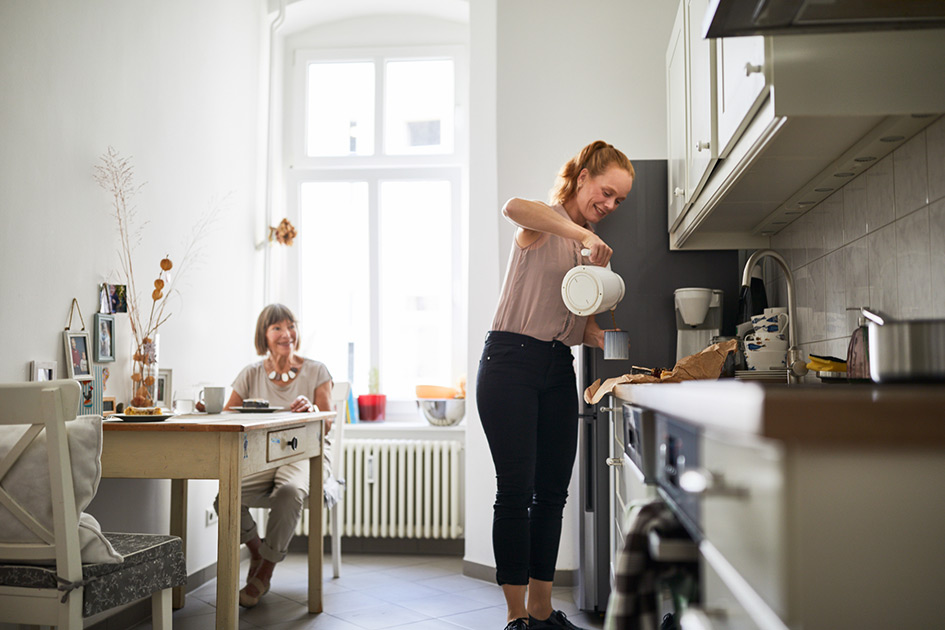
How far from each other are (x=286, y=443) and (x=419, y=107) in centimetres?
237

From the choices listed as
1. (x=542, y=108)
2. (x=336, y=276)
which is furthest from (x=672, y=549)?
(x=336, y=276)

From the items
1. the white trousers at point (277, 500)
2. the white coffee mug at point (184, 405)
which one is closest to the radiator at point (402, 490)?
the white trousers at point (277, 500)

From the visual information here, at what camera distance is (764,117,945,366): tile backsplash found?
4.61 ft

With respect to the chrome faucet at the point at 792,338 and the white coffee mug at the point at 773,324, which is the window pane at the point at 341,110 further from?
the chrome faucet at the point at 792,338

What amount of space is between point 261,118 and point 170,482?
1.99 meters

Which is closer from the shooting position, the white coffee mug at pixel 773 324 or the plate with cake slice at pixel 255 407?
the white coffee mug at pixel 773 324

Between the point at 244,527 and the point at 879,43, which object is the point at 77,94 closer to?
the point at 244,527

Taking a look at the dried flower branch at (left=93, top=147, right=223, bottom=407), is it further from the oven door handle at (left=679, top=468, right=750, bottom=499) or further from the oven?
the oven door handle at (left=679, top=468, right=750, bottom=499)

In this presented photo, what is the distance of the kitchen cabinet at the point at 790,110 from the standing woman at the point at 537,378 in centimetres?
31

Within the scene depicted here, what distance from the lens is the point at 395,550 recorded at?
157 inches

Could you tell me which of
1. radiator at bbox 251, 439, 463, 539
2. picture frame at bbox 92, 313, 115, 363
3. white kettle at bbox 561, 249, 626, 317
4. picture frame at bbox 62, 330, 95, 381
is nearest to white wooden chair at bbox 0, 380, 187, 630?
picture frame at bbox 62, 330, 95, 381

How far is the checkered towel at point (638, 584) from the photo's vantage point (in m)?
1.00

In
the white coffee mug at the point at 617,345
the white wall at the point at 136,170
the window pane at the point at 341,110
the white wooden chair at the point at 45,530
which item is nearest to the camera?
the white wooden chair at the point at 45,530

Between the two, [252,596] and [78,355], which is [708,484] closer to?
[78,355]
